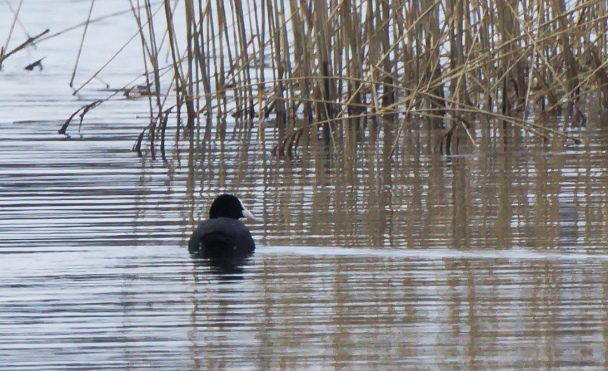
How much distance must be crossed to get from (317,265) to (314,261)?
0.11 metres

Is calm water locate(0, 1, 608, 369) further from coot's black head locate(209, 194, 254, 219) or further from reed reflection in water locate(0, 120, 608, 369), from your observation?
coot's black head locate(209, 194, 254, 219)

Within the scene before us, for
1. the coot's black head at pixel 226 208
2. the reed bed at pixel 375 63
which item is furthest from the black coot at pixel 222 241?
the reed bed at pixel 375 63

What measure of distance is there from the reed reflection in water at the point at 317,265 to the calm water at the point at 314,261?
0.04 ft

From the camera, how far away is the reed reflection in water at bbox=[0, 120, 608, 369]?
4.85 meters

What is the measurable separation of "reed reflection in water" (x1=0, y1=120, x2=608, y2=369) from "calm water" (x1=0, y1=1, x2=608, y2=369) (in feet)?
0.04

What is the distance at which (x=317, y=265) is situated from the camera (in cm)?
639

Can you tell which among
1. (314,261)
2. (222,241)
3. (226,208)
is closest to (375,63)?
(226,208)

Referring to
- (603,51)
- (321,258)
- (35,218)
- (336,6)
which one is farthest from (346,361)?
(603,51)

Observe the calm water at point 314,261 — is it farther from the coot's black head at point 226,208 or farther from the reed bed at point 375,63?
the reed bed at point 375,63

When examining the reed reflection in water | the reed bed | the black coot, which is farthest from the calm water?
the reed bed

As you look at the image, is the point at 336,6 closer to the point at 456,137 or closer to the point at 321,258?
the point at 456,137

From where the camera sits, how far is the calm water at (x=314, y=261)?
4.85 m

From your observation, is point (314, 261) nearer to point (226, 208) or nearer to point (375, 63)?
point (226, 208)

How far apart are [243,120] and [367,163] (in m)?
3.26
